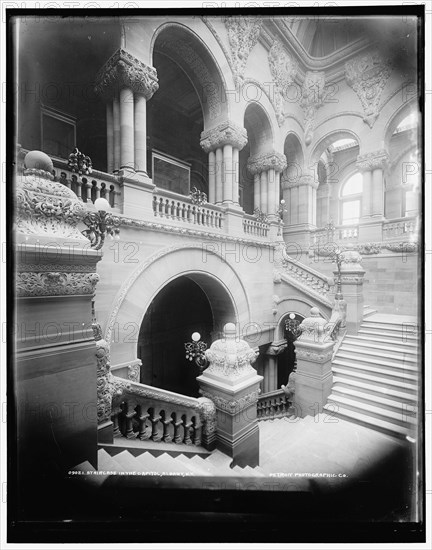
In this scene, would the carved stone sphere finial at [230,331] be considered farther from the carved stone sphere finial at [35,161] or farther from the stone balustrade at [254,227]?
Result: the stone balustrade at [254,227]

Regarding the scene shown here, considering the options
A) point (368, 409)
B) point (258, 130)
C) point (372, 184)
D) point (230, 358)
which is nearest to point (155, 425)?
point (230, 358)

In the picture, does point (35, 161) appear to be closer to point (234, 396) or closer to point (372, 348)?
point (234, 396)

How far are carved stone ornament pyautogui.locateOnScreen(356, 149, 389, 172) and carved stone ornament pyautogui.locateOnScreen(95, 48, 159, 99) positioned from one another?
6981 millimetres

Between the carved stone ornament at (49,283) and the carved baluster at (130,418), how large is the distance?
1.33 m

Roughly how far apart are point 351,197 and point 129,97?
8674 mm

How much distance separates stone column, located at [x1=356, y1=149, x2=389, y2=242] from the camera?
688 cm

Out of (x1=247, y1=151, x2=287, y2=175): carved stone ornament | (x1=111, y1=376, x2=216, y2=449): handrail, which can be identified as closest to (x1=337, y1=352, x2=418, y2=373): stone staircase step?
(x1=111, y1=376, x2=216, y2=449): handrail

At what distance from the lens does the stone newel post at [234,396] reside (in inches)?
93.3

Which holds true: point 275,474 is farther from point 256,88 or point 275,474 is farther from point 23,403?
point 256,88

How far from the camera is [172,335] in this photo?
23.9ft

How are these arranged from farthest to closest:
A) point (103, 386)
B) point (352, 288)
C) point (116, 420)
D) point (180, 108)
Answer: point (180, 108), point (352, 288), point (116, 420), point (103, 386)

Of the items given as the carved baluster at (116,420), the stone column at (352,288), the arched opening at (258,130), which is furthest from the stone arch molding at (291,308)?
the carved baluster at (116,420)

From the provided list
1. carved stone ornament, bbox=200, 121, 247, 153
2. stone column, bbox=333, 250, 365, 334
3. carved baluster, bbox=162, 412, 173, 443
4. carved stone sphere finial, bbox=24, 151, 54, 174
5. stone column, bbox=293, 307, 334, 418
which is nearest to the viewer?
carved stone sphere finial, bbox=24, 151, 54, 174

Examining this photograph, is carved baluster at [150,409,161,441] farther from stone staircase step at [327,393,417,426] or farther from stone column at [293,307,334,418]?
stone staircase step at [327,393,417,426]
